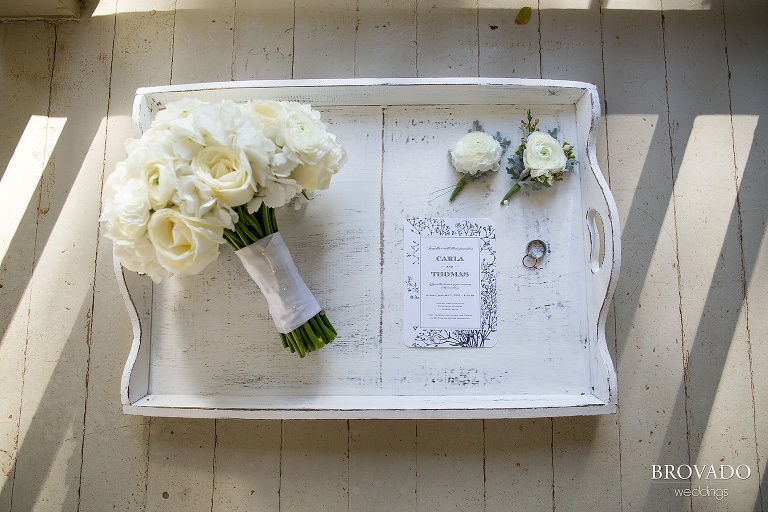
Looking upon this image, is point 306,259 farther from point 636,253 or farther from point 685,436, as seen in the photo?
point 685,436

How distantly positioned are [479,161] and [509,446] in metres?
0.79

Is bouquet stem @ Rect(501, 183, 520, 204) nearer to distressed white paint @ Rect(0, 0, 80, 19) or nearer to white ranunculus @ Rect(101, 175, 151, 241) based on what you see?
white ranunculus @ Rect(101, 175, 151, 241)

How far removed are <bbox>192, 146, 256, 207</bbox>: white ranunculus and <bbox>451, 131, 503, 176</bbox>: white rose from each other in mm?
561

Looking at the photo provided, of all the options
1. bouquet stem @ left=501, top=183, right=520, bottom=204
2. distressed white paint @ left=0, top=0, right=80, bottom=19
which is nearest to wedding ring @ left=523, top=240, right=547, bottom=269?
bouquet stem @ left=501, top=183, right=520, bottom=204

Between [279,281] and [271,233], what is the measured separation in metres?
0.11

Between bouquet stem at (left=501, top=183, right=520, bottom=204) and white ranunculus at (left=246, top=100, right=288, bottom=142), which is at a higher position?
white ranunculus at (left=246, top=100, right=288, bottom=142)

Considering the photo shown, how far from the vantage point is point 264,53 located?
158 centimetres

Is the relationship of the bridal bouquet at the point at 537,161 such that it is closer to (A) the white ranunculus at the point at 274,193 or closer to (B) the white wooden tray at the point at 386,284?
(B) the white wooden tray at the point at 386,284

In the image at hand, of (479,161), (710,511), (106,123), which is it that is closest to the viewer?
(479,161)

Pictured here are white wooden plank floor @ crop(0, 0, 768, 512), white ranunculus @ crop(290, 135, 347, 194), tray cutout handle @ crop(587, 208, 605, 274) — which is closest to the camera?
white ranunculus @ crop(290, 135, 347, 194)

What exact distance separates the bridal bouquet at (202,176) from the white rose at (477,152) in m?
0.35

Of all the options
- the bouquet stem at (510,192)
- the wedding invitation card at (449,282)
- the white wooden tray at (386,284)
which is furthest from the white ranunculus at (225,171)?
the bouquet stem at (510,192)

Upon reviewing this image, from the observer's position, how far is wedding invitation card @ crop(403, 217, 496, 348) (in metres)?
1.34

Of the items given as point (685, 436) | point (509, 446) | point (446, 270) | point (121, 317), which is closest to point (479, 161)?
point (446, 270)
